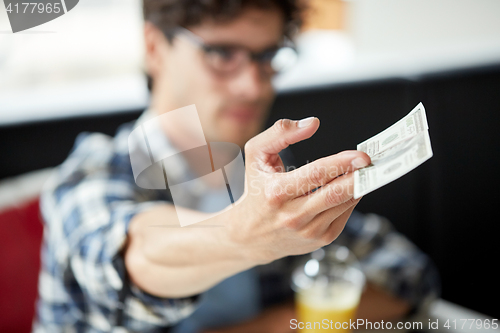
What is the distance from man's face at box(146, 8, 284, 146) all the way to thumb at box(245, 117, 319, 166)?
336mm

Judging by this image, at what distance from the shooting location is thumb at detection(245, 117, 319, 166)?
308mm

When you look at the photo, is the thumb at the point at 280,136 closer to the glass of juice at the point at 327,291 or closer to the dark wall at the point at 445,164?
the glass of juice at the point at 327,291

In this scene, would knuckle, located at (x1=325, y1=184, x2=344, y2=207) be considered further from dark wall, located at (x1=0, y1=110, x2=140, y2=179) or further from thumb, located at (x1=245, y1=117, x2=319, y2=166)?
dark wall, located at (x1=0, y1=110, x2=140, y2=179)

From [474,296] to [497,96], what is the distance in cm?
64

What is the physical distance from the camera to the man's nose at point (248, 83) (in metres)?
0.68

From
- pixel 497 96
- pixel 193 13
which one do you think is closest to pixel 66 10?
pixel 193 13

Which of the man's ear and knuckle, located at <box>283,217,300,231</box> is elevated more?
the man's ear

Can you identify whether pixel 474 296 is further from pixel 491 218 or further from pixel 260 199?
pixel 260 199

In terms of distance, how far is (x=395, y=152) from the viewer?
12.0 inches

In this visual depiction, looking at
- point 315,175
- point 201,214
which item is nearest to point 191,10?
point 201,214

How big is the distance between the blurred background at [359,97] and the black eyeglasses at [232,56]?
4.9 inches

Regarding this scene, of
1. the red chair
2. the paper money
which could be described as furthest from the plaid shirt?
the paper money

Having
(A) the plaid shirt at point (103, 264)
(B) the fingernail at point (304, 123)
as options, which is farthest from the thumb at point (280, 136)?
(A) the plaid shirt at point (103, 264)

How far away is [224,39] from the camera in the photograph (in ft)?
2.27
